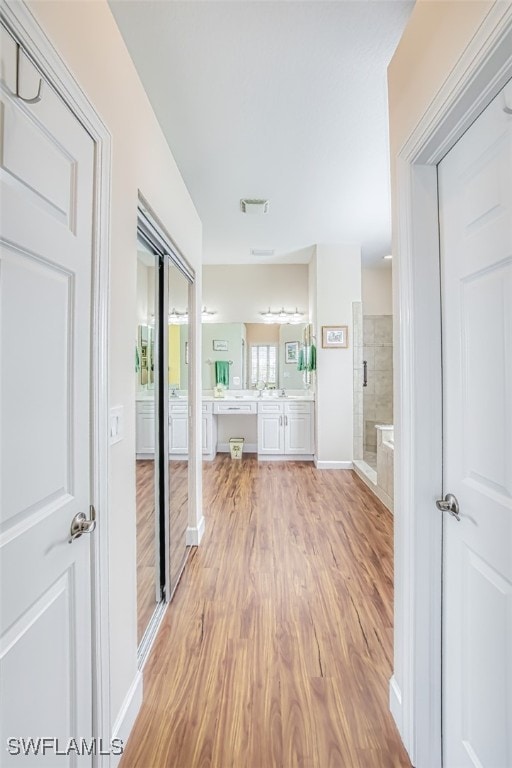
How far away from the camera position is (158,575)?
1.97 meters

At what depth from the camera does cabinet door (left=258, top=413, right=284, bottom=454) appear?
514 cm

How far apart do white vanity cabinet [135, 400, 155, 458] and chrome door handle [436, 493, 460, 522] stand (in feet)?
4.10

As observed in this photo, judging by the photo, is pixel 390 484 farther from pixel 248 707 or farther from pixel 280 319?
pixel 280 319

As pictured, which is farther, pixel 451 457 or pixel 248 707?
pixel 248 707

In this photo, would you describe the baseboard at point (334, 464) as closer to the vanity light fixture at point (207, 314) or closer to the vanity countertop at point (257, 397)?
the vanity countertop at point (257, 397)

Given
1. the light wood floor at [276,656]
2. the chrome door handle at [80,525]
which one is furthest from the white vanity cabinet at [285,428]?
the chrome door handle at [80,525]

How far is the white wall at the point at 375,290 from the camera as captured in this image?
571 cm

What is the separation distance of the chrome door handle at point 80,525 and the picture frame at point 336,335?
415 centimetres

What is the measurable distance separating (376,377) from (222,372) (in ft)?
8.52

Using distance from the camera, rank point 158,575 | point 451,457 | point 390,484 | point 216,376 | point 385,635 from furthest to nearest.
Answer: point 216,376 < point 390,484 < point 158,575 < point 385,635 < point 451,457

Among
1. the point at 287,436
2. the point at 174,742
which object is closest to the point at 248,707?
the point at 174,742

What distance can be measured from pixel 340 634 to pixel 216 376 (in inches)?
167

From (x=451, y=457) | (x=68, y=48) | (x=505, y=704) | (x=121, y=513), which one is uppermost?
(x=68, y=48)

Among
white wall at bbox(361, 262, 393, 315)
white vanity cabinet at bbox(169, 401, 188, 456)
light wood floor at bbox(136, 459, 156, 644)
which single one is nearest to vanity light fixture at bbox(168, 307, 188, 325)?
white vanity cabinet at bbox(169, 401, 188, 456)
